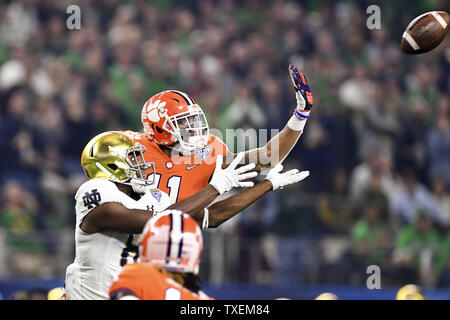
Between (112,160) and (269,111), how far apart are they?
5.35 meters

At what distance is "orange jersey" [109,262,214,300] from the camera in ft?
10.4

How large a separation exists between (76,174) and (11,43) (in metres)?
2.18

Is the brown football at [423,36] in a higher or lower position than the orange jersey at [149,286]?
higher

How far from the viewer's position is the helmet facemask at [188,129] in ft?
16.4

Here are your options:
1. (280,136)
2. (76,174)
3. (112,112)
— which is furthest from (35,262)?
(280,136)

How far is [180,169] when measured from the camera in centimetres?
520

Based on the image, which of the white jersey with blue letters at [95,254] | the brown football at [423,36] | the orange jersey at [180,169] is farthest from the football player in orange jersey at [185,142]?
the brown football at [423,36]

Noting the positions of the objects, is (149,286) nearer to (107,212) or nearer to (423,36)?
(107,212)

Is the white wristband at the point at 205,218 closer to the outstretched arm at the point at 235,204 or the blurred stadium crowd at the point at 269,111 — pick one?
the outstretched arm at the point at 235,204

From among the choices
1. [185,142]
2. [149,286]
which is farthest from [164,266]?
[185,142]

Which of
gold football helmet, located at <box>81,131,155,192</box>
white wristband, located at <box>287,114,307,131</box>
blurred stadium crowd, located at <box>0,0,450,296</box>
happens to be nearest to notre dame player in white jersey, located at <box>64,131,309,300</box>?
gold football helmet, located at <box>81,131,155,192</box>

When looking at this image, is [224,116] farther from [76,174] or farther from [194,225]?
[194,225]

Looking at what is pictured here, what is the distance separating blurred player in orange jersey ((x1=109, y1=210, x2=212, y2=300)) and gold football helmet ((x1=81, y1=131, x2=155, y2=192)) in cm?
102
